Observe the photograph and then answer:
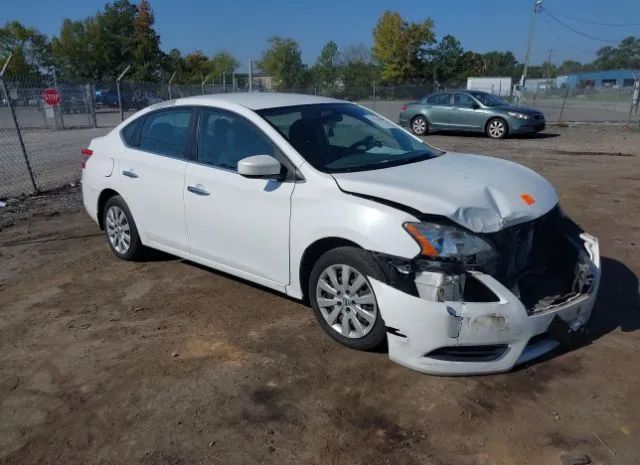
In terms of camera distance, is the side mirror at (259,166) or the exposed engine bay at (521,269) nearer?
the exposed engine bay at (521,269)

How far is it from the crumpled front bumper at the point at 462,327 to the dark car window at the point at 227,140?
1.57 meters

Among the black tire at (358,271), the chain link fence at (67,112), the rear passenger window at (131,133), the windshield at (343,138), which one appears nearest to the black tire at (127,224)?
the rear passenger window at (131,133)

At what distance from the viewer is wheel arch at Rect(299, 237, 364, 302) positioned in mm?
3734

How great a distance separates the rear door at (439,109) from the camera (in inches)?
723

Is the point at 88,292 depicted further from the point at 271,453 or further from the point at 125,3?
the point at 125,3

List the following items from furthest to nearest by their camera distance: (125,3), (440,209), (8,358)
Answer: (125,3)
(8,358)
(440,209)

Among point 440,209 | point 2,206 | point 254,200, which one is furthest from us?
point 2,206

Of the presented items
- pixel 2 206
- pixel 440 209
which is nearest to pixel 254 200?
pixel 440 209

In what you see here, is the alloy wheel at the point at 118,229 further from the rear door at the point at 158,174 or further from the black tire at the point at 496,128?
the black tire at the point at 496,128

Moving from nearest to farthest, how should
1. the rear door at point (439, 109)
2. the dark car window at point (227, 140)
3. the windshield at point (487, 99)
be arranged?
the dark car window at point (227, 140)
the windshield at point (487, 99)
the rear door at point (439, 109)

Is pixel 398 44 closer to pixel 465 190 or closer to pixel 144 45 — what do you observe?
pixel 144 45

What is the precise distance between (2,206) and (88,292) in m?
4.21

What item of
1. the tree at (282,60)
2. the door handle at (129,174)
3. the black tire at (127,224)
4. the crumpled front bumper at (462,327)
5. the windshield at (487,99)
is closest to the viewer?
the crumpled front bumper at (462,327)

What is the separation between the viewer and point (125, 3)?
54062 mm
